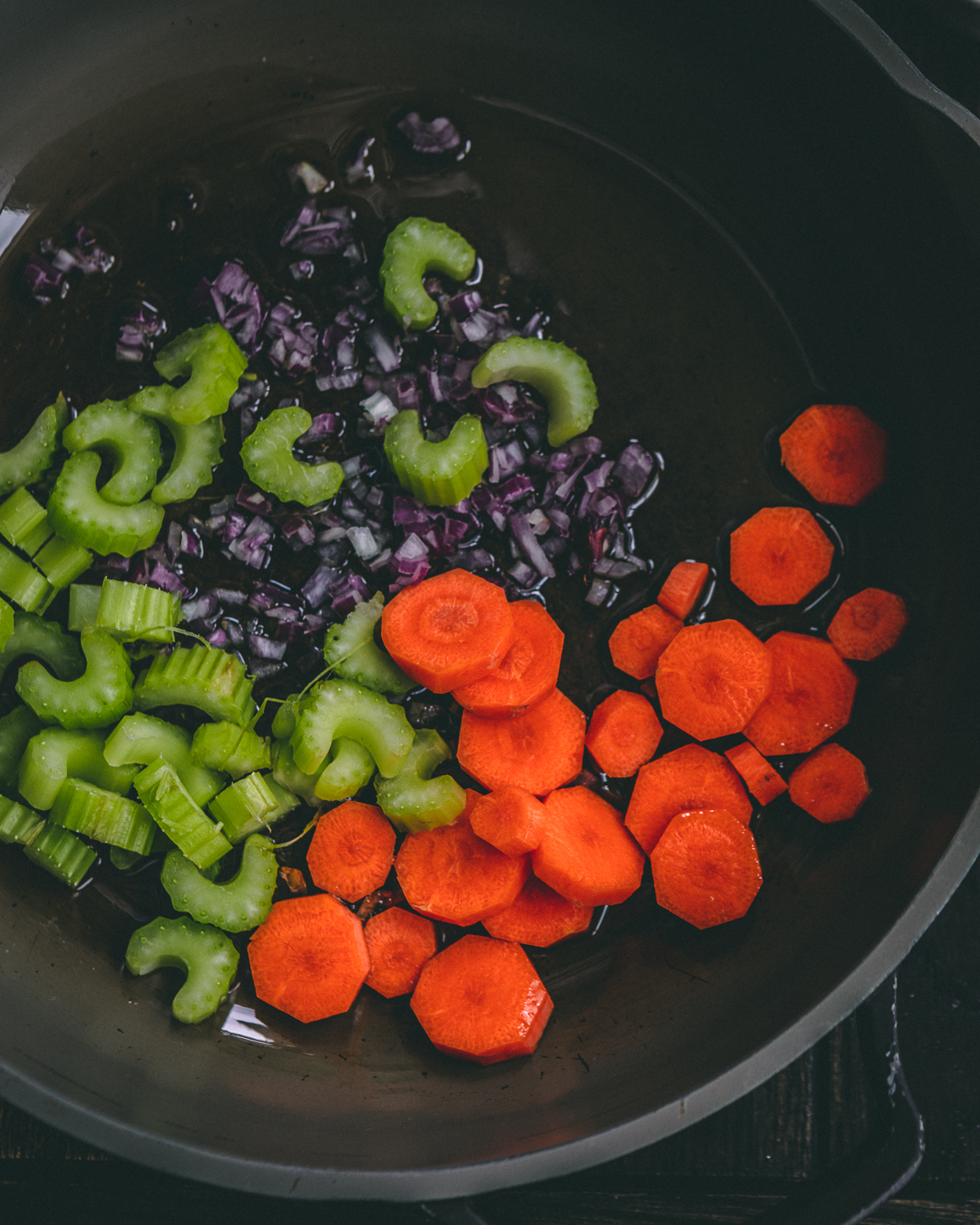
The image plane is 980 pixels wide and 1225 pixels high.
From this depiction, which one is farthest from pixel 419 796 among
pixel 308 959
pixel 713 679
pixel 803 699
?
pixel 803 699

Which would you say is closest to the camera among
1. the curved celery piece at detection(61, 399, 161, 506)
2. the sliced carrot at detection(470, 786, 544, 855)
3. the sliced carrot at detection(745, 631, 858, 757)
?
the sliced carrot at detection(470, 786, 544, 855)

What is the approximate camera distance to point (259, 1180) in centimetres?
175

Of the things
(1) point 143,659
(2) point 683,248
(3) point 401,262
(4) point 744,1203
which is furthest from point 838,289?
(4) point 744,1203

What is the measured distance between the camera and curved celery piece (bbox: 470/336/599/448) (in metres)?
2.29

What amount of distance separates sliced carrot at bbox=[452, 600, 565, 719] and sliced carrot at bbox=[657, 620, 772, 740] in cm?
32

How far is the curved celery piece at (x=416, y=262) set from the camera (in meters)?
2.32

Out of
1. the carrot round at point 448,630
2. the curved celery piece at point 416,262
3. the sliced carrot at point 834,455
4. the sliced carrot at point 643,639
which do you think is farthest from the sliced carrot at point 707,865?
the curved celery piece at point 416,262

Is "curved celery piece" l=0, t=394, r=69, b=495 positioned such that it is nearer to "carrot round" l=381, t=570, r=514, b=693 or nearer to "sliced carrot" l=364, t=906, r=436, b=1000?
"carrot round" l=381, t=570, r=514, b=693

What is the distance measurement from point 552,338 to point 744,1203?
98.8 inches

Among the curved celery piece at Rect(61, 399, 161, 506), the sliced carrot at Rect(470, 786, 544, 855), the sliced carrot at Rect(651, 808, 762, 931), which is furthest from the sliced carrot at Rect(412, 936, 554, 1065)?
the curved celery piece at Rect(61, 399, 161, 506)

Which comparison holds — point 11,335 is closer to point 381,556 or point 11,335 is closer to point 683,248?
point 381,556

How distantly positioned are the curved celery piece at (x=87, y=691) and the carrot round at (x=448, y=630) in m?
0.69

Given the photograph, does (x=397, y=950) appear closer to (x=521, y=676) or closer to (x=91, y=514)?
(x=521, y=676)

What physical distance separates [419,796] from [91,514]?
1.13 m
